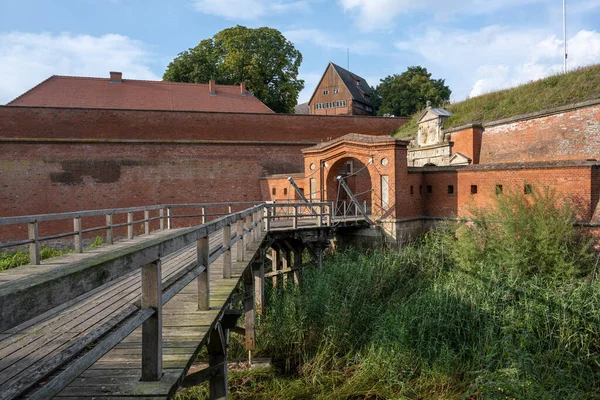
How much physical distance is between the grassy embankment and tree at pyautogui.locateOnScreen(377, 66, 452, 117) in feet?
78.0

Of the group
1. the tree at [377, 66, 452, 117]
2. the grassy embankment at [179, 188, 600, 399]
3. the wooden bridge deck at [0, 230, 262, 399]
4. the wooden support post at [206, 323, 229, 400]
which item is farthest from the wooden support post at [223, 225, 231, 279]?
the tree at [377, 66, 452, 117]

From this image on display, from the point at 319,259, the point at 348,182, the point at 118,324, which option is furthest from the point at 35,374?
the point at 348,182

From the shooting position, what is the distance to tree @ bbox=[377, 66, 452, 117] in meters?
33.1

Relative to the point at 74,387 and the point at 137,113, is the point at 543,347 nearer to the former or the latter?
the point at 74,387

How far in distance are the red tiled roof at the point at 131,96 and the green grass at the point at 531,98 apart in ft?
32.6

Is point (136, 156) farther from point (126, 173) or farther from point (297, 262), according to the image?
point (297, 262)

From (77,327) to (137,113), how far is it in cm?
1646

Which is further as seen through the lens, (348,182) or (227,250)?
(348,182)

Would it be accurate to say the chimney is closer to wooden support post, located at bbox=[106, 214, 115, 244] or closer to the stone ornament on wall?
the stone ornament on wall

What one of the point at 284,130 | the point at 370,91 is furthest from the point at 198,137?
the point at 370,91

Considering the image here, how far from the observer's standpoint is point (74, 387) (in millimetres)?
2117

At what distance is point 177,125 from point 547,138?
590 inches

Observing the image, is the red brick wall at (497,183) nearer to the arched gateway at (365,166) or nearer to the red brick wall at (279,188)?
the arched gateway at (365,166)

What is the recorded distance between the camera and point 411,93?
3341 cm
